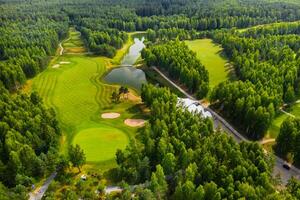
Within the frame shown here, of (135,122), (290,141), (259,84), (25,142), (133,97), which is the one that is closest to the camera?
(290,141)

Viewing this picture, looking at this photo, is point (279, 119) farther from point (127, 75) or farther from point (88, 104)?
point (127, 75)

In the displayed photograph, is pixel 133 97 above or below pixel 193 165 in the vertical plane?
below

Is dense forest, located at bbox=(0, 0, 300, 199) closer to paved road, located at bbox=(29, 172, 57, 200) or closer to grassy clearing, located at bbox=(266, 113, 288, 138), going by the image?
paved road, located at bbox=(29, 172, 57, 200)

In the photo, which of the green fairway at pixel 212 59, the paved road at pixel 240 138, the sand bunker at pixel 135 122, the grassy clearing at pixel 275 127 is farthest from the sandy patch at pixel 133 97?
the grassy clearing at pixel 275 127

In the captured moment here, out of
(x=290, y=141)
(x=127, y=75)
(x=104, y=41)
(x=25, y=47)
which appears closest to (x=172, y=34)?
(x=104, y=41)

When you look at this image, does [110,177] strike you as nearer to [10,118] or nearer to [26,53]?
[10,118]

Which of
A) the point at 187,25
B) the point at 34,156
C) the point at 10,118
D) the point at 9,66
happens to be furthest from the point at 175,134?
the point at 187,25
